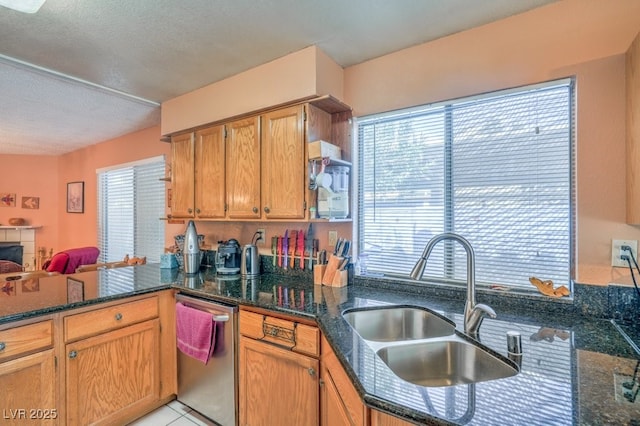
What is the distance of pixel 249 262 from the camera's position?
233cm

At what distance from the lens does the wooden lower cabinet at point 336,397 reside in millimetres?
1030

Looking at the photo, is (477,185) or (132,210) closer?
(477,185)

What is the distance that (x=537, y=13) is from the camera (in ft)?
5.15

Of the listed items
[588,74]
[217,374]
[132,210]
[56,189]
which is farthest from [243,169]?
[56,189]

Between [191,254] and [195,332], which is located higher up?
[191,254]

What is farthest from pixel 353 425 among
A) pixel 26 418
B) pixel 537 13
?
pixel 537 13

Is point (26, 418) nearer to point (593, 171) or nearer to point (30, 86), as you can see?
point (30, 86)

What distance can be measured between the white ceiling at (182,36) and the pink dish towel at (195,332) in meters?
1.62

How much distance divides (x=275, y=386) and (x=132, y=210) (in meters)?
3.14

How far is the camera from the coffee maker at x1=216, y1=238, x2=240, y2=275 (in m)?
2.39

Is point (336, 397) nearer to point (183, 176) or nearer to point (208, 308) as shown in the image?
point (208, 308)

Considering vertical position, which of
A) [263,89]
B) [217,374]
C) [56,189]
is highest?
[263,89]

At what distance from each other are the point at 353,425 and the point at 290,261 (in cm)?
135

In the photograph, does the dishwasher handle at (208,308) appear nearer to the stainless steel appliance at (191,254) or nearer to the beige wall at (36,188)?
the stainless steel appliance at (191,254)
